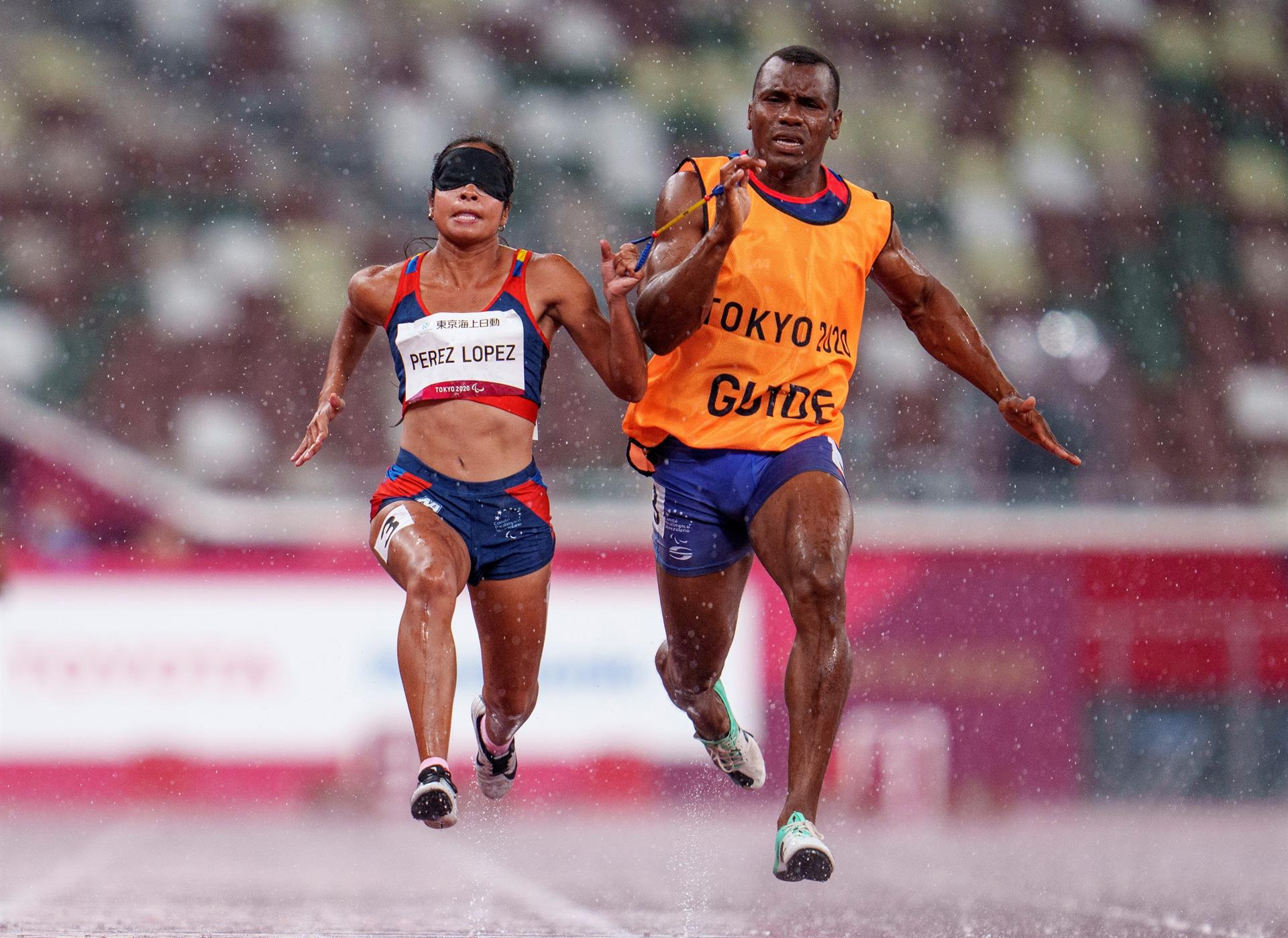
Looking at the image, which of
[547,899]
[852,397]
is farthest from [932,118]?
[547,899]

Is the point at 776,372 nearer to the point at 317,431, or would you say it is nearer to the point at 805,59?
the point at 805,59

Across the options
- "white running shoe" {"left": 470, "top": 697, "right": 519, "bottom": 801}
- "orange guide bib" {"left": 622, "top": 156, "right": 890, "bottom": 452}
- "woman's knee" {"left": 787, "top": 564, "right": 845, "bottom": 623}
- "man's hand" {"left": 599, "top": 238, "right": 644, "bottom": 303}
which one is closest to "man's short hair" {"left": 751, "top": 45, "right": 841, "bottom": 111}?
"orange guide bib" {"left": 622, "top": 156, "right": 890, "bottom": 452}

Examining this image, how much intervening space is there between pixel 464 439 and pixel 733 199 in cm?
106

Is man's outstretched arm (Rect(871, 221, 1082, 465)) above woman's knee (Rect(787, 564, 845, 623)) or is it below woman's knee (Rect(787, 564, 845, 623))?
above

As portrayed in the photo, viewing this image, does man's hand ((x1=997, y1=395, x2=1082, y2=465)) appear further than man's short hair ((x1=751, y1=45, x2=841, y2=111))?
Yes

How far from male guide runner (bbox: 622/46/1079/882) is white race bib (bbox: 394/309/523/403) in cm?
40

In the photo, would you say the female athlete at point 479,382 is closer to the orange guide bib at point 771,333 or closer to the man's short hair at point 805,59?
the orange guide bib at point 771,333

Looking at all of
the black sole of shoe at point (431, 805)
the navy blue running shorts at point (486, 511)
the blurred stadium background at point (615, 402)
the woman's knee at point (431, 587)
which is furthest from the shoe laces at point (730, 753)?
the blurred stadium background at point (615, 402)

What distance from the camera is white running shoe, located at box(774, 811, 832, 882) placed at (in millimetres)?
4133

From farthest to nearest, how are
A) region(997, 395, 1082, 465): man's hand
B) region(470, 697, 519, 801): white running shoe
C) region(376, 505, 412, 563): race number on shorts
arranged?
1. region(470, 697, 519, 801): white running shoe
2. region(997, 395, 1082, 465): man's hand
3. region(376, 505, 412, 563): race number on shorts

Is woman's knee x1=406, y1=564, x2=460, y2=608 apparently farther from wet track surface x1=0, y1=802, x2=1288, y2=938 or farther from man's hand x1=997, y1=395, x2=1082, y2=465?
man's hand x1=997, y1=395, x2=1082, y2=465

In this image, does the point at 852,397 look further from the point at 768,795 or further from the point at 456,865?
the point at 456,865

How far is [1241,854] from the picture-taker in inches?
337

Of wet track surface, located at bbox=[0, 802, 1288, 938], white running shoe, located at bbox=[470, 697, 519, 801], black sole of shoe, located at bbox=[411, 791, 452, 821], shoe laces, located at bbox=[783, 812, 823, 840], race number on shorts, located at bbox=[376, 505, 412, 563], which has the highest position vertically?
race number on shorts, located at bbox=[376, 505, 412, 563]
